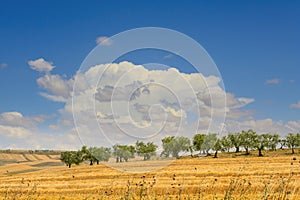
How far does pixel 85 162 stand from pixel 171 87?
138 m

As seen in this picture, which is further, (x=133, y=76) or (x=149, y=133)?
(x=133, y=76)

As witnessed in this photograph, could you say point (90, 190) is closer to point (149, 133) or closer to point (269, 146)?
point (149, 133)

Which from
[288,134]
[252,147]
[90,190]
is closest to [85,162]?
[252,147]

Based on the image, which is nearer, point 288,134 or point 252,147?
point 252,147

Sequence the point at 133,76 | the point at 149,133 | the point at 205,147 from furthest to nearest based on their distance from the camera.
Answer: the point at 205,147 → the point at 133,76 → the point at 149,133

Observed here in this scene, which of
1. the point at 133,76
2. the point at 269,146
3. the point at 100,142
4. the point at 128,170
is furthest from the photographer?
the point at 269,146

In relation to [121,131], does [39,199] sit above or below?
below

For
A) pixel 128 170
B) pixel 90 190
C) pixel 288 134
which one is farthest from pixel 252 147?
pixel 90 190

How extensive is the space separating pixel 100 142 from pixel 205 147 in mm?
111067

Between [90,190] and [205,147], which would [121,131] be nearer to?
[90,190]

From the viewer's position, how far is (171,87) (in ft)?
93.6

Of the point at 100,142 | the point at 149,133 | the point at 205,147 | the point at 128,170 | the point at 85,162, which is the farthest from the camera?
the point at 85,162

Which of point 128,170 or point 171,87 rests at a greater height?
point 171,87

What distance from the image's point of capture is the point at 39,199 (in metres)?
24.7
